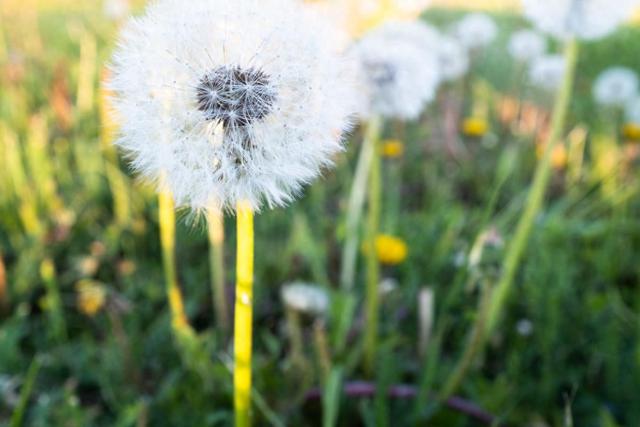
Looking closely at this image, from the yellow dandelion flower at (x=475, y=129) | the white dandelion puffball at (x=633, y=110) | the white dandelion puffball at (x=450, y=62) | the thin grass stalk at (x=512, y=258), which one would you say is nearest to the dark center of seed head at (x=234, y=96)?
the thin grass stalk at (x=512, y=258)

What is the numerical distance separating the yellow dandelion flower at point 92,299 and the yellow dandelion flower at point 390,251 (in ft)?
2.47

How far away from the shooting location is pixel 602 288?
6.00 ft

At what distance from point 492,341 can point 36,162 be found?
5.18 ft

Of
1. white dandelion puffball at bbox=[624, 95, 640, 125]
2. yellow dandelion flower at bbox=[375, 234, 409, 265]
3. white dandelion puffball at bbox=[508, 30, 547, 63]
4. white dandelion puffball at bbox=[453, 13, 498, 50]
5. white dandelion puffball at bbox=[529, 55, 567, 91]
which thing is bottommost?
yellow dandelion flower at bbox=[375, 234, 409, 265]

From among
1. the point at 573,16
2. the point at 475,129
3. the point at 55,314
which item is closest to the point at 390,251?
the point at 573,16

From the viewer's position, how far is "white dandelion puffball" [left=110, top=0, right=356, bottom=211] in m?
0.78

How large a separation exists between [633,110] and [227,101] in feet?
9.27

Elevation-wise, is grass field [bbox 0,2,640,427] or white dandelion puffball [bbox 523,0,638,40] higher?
white dandelion puffball [bbox 523,0,638,40]

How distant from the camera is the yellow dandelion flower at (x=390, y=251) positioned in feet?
5.97

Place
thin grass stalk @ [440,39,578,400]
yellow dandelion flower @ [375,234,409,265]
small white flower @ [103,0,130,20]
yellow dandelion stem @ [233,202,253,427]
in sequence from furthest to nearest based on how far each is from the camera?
small white flower @ [103,0,130,20] < yellow dandelion flower @ [375,234,409,265] < thin grass stalk @ [440,39,578,400] < yellow dandelion stem @ [233,202,253,427]

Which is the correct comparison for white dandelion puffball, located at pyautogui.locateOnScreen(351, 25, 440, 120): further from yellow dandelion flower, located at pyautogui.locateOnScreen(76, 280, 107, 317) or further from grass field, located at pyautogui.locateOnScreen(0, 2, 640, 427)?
yellow dandelion flower, located at pyautogui.locateOnScreen(76, 280, 107, 317)

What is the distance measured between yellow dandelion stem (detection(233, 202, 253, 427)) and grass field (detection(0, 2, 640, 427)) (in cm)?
14

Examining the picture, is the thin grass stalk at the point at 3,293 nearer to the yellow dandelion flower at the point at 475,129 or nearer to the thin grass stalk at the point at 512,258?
the thin grass stalk at the point at 512,258

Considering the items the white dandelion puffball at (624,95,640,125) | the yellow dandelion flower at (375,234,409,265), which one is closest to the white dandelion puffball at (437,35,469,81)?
the white dandelion puffball at (624,95,640,125)
